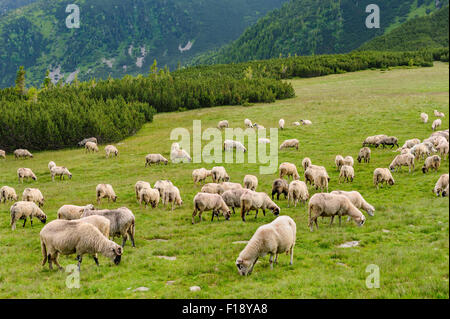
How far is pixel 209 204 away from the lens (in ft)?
68.6

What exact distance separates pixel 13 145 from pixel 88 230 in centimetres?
6079

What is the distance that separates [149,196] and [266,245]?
1370 cm

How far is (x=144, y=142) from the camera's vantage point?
196 ft

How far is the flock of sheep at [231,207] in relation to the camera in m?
13.9

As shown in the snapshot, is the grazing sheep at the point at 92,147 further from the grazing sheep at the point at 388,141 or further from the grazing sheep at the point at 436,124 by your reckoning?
the grazing sheep at the point at 436,124

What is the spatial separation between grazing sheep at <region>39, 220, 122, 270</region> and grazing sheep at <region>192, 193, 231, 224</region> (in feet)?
22.9

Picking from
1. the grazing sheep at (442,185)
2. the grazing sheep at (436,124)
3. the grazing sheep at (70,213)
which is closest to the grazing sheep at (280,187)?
the grazing sheep at (442,185)

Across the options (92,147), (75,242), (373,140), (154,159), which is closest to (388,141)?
(373,140)

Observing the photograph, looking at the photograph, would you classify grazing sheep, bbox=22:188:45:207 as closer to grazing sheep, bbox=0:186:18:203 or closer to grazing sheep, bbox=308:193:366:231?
grazing sheep, bbox=0:186:18:203

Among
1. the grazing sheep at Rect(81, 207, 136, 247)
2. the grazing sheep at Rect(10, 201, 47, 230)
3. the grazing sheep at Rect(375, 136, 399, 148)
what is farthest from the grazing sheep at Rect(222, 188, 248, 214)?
the grazing sheep at Rect(375, 136, 399, 148)

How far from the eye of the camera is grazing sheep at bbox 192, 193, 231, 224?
2081 centimetres

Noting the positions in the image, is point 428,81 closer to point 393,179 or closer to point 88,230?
point 393,179

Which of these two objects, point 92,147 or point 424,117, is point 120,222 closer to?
point 92,147

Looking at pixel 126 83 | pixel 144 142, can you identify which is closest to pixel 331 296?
pixel 144 142
